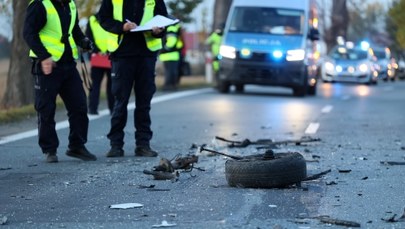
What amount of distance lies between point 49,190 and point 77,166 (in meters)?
1.53

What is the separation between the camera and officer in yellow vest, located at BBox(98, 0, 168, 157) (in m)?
9.96

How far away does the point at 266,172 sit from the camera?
7.51 metres

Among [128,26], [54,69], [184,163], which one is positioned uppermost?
[128,26]

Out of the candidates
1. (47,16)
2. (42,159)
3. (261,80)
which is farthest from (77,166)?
(261,80)

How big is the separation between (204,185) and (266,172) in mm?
601

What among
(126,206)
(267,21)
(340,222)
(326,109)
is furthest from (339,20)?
(340,222)

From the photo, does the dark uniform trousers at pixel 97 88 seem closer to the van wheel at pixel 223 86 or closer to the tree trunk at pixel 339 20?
the van wheel at pixel 223 86

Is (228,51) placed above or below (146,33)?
below

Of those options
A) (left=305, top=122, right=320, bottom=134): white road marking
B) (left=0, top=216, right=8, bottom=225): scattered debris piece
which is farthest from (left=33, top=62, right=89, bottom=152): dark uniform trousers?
(left=305, top=122, right=320, bottom=134): white road marking

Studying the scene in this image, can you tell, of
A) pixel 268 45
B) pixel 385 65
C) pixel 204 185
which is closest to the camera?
pixel 204 185

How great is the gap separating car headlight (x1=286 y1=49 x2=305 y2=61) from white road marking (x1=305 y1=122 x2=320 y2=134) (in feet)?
28.1

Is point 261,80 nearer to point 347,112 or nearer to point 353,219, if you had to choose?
point 347,112

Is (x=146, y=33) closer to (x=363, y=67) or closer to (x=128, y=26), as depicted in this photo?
(x=128, y=26)

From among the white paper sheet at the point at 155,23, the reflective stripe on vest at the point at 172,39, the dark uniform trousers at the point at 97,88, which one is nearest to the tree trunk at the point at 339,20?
the reflective stripe on vest at the point at 172,39
